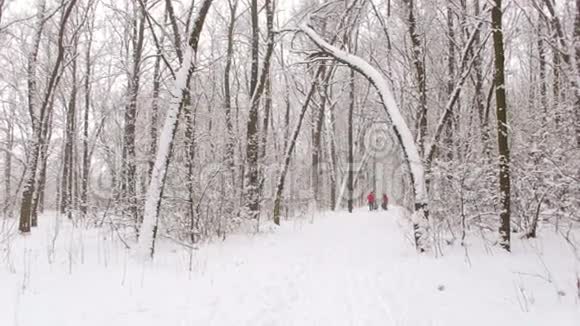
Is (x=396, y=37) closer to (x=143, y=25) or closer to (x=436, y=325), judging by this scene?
(x=143, y=25)

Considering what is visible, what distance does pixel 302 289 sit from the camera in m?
5.05

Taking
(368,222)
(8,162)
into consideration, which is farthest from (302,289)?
(8,162)

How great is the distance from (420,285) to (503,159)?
8.36 ft

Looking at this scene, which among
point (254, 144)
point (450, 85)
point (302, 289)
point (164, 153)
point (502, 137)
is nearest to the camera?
point (302, 289)

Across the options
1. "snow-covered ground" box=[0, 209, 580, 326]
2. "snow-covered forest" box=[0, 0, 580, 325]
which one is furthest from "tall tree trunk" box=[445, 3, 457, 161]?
"snow-covered ground" box=[0, 209, 580, 326]

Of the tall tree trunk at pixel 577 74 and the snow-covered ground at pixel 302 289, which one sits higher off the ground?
the tall tree trunk at pixel 577 74

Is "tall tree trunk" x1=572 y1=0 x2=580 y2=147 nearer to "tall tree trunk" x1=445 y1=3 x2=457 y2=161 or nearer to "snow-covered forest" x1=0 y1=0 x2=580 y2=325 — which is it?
"snow-covered forest" x1=0 y1=0 x2=580 y2=325

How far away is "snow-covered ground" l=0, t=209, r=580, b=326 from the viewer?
3787mm

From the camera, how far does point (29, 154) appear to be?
1220 cm

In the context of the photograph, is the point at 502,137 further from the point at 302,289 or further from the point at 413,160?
the point at 302,289

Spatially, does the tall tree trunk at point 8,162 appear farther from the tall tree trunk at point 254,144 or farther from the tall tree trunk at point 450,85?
the tall tree trunk at point 450,85

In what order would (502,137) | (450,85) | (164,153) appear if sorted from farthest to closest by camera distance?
(450,85) → (164,153) → (502,137)

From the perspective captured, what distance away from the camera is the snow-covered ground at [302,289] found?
3.79 m

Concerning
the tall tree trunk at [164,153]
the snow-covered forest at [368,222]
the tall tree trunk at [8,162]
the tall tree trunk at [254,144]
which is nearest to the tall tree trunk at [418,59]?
the snow-covered forest at [368,222]
